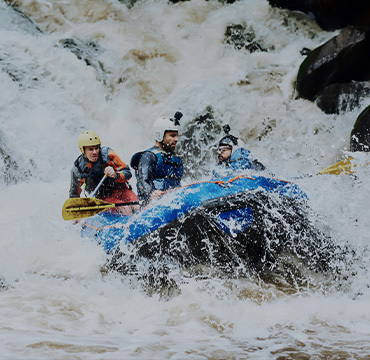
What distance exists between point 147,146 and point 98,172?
3.91 meters

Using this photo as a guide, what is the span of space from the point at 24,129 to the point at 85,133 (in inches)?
155

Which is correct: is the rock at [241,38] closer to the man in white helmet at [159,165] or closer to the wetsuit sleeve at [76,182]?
the man in white helmet at [159,165]

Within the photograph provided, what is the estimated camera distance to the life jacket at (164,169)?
16.1 ft

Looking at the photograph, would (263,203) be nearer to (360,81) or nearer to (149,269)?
(149,269)

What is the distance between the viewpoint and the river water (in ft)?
11.0

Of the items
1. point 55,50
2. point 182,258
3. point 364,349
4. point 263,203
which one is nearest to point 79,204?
point 182,258

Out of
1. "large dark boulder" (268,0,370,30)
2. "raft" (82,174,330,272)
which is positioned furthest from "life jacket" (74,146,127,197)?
"large dark boulder" (268,0,370,30)

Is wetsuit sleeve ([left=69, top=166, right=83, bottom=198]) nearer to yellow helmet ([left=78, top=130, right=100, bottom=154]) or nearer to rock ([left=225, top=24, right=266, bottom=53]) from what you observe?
yellow helmet ([left=78, top=130, right=100, bottom=154])

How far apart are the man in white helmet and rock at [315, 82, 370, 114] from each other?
15.9 feet

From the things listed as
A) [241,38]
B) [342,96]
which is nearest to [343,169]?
[342,96]

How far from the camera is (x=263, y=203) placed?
13.8 ft

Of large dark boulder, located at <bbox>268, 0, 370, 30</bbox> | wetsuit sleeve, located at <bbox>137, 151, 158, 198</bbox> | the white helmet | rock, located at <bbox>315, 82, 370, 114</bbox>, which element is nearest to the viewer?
wetsuit sleeve, located at <bbox>137, 151, 158, 198</bbox>

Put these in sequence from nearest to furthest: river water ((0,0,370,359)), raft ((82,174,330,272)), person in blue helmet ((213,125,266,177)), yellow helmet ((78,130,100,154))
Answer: river water ((0,0,370,359)) → raft ((82,174,330,272)) → yellow helmet ((78,130,100,154)) → person in blue helmet ((213,125,266,177))

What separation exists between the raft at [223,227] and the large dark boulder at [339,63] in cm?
537
